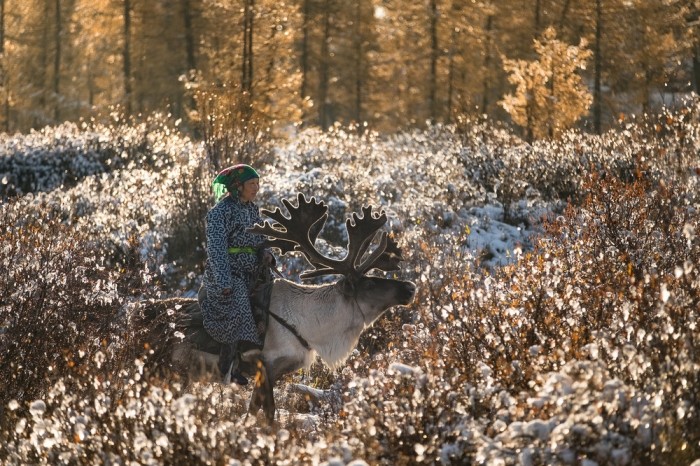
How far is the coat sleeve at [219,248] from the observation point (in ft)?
23.0

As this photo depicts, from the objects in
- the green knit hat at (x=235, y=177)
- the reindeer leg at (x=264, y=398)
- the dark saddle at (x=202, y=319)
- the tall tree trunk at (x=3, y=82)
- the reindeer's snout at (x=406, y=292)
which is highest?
the green knit hat at (x=235, y=177)

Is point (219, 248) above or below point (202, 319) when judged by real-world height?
above

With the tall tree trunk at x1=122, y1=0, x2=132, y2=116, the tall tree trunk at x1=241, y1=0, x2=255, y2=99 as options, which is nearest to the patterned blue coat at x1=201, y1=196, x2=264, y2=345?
the tall tree trunk at x1=241, y1=0, x2=255, y2=99

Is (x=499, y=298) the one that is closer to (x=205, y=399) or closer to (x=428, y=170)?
(x=205, y=399)

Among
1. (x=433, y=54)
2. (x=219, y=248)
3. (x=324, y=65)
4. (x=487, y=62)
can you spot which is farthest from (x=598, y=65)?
(x=219, y=248)

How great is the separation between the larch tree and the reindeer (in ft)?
54.0

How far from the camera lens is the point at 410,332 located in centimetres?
699

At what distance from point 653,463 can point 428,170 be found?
13.2 metres

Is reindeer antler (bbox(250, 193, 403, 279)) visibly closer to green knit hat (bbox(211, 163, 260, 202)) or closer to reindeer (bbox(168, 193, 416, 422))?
reindeer (bbox(168, 193, 416, 422))

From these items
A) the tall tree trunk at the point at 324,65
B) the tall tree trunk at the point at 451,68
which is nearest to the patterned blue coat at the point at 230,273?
the tall tree trunk at the point at 451,68

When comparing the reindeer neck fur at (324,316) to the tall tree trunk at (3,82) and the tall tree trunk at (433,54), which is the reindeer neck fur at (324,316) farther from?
the tall tree trunk at (3,82)

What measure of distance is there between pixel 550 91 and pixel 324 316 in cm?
1774

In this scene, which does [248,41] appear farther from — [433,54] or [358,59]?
[358,59]

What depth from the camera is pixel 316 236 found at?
7.23 metres
